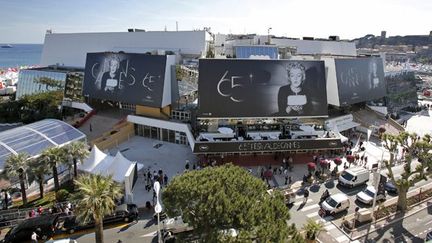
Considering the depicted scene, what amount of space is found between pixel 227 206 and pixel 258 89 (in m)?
26.1

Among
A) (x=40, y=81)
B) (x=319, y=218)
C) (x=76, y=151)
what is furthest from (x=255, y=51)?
(x=40, y=81)

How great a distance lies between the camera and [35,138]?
113 ft

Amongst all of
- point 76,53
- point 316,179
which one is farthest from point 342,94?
point 76,53

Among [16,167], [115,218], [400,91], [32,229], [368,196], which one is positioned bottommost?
[368,196]

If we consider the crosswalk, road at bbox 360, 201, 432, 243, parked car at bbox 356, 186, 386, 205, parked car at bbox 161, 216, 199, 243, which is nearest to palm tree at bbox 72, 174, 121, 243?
parked car at bbox 161, 216, 199, 243

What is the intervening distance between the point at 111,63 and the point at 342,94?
36791mm

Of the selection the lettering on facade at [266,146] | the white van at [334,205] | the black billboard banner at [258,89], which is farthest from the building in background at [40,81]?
the white van at [334,205]

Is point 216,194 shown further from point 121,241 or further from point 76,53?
point 76,53

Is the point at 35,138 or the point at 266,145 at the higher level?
the point at 35,138

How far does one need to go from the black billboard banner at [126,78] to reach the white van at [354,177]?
2574cm

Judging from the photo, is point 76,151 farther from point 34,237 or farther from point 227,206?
point 227,206

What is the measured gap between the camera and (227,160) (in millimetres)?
38469

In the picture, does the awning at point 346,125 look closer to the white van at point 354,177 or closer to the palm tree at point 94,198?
the white van at point 354,177

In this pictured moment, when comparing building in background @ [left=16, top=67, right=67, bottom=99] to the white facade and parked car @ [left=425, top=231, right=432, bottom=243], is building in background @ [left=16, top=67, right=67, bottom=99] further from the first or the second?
parked car @ [left=425, top=231, right=432, bottom=243]
